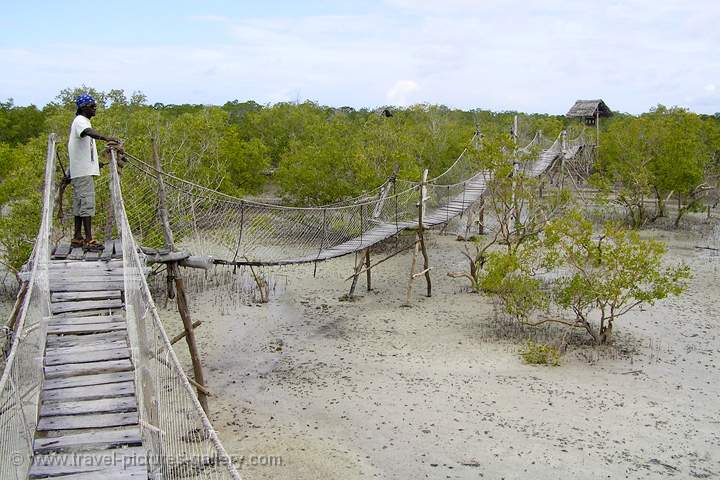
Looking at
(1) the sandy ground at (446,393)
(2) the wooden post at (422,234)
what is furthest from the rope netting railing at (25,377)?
(2) the wooden post at (422,234)

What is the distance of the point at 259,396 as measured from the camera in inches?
263

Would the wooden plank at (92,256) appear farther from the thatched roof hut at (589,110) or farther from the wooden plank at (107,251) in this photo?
the thatched roof hut at (589,110)

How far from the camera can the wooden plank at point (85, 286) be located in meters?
4.23

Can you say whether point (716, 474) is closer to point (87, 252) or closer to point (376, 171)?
point (87, 252)

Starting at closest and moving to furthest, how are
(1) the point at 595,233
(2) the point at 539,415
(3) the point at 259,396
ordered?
(2) the point at 539,415 < (3) the point at 259,396 < (1) the point at 595,233

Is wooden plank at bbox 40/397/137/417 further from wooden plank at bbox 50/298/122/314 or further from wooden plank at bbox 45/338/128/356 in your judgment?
wooden plank at bbox 50/298/122/314

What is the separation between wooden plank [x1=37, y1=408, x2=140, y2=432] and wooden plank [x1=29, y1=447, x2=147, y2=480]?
0.15 metres

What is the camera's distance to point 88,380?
12.1 feet

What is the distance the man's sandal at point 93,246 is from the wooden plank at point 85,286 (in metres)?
0.60

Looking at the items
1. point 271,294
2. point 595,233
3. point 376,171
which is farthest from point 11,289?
point 595,233

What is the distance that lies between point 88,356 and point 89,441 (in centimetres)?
57

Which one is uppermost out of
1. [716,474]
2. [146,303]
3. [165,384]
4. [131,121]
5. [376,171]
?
[131,121]

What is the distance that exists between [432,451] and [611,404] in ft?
6.79

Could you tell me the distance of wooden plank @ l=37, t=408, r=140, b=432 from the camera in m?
3.40
